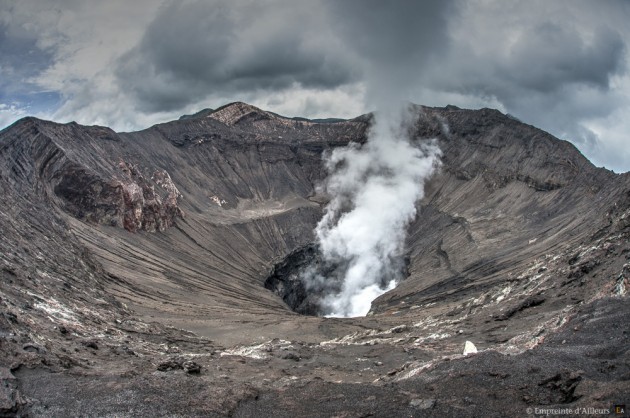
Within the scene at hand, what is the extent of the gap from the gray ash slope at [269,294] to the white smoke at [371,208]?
422 centimetres

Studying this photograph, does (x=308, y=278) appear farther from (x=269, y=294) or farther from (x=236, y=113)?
(x=236, y=113)

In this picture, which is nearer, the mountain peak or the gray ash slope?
the gray ash slope

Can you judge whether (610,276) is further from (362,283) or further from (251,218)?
(251,218)

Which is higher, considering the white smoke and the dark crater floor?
the white smoke

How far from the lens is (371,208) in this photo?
112m

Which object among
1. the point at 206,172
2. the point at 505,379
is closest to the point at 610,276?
the point at 505,379

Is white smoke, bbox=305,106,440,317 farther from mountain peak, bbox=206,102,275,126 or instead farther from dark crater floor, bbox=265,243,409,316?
mountain peak, bbox=206,102,275,126

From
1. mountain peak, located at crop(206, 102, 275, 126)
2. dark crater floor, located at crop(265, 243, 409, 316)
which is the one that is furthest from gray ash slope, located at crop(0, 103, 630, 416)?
mountain peak, located at crop(206, 102, 275, 126)

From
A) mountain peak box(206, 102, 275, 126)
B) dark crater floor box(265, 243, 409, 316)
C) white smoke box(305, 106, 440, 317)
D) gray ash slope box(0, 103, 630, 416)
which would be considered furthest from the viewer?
mountain peak box(206, 102, 275, 126)

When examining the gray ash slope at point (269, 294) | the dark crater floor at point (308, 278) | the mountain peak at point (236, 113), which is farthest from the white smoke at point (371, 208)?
the mountain peak at point (236, 113)

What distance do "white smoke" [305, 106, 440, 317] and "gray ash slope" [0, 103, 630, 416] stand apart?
4223mm

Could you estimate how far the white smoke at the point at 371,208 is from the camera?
90.4 metres

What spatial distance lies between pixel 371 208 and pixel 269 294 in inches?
1840

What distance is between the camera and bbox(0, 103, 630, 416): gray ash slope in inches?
620
